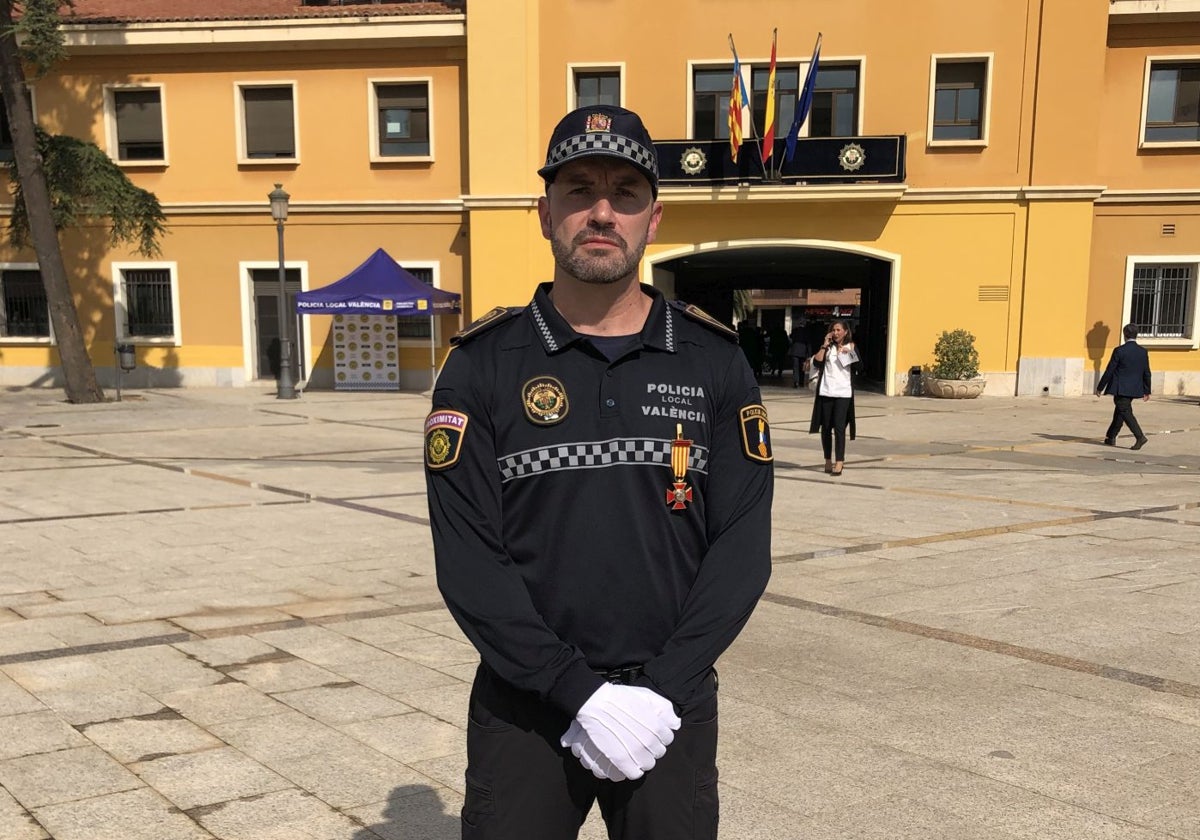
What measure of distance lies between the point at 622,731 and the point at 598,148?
1.14m

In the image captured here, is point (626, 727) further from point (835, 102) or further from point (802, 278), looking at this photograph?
point (802, 278)

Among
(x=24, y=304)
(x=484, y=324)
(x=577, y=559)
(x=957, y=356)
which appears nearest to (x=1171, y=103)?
(x=957, y=356)

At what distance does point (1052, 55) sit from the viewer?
70.0ft

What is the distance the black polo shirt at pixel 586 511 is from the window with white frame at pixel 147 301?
24.1 m

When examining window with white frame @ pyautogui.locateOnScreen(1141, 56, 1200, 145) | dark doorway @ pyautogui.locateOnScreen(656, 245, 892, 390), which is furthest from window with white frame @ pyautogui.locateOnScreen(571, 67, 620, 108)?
window with white frame @ pyautogui.locateOnScreen(1141, 56, 1200, 145)

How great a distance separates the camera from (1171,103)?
22141mm

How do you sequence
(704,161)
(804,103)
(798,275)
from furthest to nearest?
(798,275), (704,161), (804,103)

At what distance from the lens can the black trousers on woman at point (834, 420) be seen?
35.9 feet

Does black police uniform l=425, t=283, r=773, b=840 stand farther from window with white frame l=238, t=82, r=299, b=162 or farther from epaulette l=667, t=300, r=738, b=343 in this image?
window with white frame l=238, t=82, r=299, b=162

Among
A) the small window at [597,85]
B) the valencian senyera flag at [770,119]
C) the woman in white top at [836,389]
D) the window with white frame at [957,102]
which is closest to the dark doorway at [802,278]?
the valencian senyera flag at [770,119]

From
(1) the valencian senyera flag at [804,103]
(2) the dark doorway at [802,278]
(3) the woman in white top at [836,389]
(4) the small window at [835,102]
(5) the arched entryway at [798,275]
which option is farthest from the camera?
(2) the dark doorway at [802,278]

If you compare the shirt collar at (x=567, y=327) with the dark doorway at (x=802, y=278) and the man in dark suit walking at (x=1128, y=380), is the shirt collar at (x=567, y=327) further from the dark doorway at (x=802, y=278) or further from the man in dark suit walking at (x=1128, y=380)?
the dark doorway at (x=802, y=278)

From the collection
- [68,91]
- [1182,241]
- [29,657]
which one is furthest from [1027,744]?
[68,91]

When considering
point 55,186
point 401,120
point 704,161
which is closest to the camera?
point 55,186
